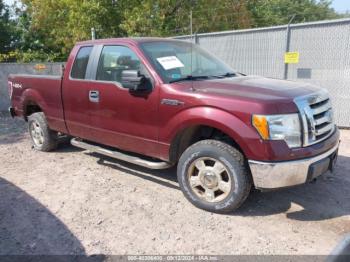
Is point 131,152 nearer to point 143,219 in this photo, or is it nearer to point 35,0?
point 143,219

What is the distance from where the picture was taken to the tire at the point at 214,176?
3885mm

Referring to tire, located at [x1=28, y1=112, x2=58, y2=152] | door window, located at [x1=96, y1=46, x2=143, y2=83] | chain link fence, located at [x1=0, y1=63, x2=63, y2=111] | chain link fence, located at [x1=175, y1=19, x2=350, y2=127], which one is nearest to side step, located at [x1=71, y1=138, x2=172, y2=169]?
tire, located at [x1=28, y1=112, x2=58, y2=152]

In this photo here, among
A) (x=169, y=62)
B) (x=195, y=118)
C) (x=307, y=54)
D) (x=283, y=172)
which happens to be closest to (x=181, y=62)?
(x=169, y=62)

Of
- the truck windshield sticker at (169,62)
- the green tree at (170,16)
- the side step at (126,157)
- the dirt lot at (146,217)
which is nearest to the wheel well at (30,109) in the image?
the side step at (126,157)

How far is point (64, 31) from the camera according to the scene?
17984 millimetres

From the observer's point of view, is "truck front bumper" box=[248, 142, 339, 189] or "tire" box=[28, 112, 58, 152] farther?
"tire" box=[28, 112, 58, 152]

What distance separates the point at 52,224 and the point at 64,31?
51.5 feet

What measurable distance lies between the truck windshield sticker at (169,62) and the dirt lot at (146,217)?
1.55 meters

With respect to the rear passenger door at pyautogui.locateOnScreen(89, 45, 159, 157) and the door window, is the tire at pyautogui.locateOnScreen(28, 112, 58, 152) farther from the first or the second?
the door window

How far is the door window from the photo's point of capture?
15.7 feet

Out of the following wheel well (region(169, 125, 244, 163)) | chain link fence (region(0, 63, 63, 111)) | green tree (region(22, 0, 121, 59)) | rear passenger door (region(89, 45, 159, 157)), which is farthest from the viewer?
green tree (region(22, 0, 121, 59))

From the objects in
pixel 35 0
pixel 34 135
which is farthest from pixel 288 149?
pixel 35 0

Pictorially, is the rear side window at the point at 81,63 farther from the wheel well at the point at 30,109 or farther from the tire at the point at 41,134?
the wheel well at the point at 30,109

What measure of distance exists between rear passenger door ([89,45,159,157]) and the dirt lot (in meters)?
0.60
